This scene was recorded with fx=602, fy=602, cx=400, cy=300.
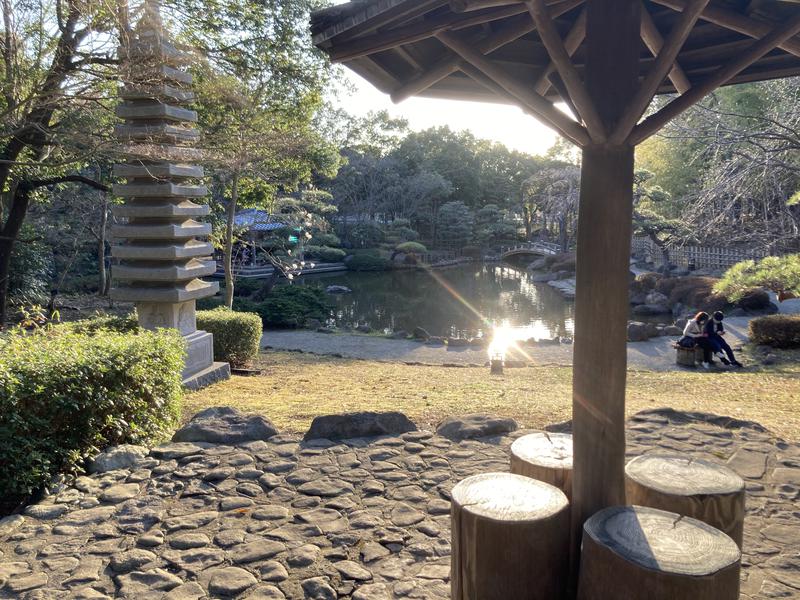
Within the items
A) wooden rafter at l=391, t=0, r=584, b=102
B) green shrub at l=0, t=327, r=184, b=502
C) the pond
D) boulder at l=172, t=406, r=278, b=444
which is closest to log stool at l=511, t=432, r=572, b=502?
wooden rafter at l=391, t=0, r=584, b=102

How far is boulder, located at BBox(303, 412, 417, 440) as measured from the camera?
192 inches

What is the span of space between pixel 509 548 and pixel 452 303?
2166 cm

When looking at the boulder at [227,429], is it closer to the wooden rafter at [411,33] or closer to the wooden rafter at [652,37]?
the wooden rafter at [411,33]

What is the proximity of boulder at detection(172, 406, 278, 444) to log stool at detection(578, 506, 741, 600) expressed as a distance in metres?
3.16

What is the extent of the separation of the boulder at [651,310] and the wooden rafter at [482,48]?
1923cm

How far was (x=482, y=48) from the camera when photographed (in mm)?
2896

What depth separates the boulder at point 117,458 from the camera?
4152 millimetres

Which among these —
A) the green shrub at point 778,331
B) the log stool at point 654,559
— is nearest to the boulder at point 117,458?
the log stool at point 654,559

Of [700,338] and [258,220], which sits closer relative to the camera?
[700,338]

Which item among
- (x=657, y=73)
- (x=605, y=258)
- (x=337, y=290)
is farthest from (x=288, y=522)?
(x=337, y=290)

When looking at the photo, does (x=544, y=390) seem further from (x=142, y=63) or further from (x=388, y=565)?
(x=142, y=63)

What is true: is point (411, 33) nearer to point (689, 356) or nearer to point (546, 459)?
point (546, 459)

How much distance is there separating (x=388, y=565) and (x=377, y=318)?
1802cm

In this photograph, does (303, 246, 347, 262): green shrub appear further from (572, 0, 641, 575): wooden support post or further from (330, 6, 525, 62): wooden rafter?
(572, 0, 641, 575): wooden support post
